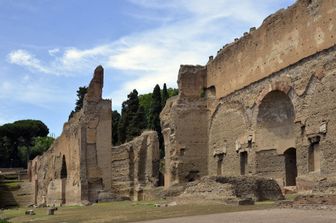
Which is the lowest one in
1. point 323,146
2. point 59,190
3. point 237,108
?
point 59,190

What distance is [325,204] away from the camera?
10875mm

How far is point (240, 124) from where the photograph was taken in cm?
2195

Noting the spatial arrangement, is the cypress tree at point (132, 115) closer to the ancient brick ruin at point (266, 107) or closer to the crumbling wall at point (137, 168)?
the crumbling wall at point (137, 168)

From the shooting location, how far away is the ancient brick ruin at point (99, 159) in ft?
83.0

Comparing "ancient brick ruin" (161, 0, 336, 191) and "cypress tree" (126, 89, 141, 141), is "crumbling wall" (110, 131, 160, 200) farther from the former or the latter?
"cypress tree" (126, 89, 141, 141)

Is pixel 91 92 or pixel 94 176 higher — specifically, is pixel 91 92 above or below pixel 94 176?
above

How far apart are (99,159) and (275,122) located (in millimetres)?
9211

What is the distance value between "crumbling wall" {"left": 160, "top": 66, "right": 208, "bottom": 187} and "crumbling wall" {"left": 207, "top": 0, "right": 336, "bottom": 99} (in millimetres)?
806

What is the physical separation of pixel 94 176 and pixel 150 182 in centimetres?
278

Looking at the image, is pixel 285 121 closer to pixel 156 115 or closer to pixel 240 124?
pixel 240 124

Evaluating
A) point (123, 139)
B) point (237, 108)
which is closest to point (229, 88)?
point (237, 108)

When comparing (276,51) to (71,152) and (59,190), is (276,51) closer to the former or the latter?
(71,152)

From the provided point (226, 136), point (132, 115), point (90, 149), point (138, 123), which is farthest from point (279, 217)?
point (132, 115)

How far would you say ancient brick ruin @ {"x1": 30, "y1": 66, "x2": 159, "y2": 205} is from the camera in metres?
25.3
